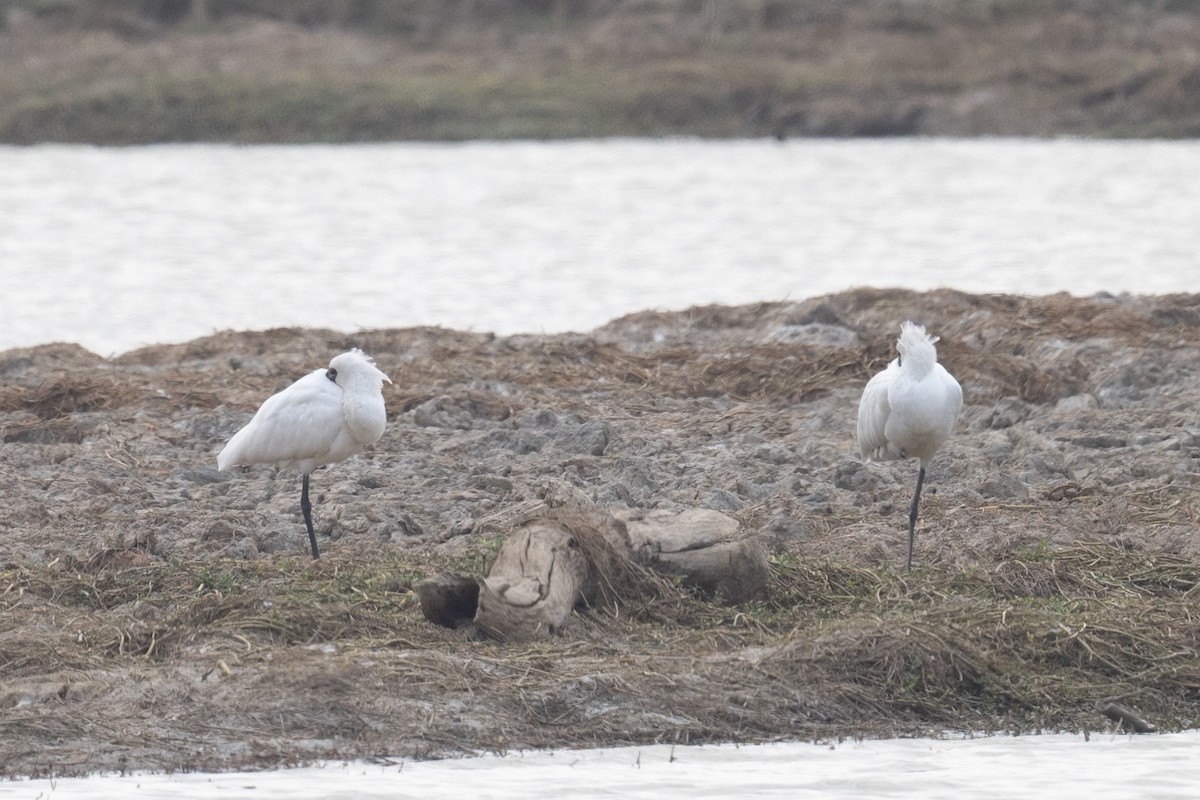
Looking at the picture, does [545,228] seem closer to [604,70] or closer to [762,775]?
[604,70]

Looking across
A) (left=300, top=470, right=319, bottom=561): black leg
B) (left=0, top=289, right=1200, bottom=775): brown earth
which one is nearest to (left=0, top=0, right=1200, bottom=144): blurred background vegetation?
(left=0, top=289, right=1200, bottom=775): brown earth

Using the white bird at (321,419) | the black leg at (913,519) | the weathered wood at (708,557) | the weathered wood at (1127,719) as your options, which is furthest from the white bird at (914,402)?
the white bird at (321,419)

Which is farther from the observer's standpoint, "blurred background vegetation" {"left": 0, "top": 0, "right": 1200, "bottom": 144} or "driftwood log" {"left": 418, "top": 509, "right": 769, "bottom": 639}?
"blurred background vegetation" {"left": 0, "top": 0, "right": 1200, "bottom": 144}

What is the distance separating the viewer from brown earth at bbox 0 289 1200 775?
718cm

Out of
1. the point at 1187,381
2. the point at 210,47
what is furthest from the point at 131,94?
the point at 1187,381

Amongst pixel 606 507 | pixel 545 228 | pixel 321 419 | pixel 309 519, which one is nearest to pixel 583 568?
pixel 606 507

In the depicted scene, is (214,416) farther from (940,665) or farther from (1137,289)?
(1137,289)

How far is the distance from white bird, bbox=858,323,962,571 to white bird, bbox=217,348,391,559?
246cm

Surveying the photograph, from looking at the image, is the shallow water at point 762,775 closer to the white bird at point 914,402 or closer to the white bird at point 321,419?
the white bird at point 914,402

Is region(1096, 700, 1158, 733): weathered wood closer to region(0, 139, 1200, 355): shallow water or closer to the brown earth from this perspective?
the brown earth

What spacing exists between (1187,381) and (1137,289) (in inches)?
404

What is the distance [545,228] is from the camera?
32312 millimetres

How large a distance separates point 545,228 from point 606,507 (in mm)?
23363

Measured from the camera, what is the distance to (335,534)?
31.5 ft
